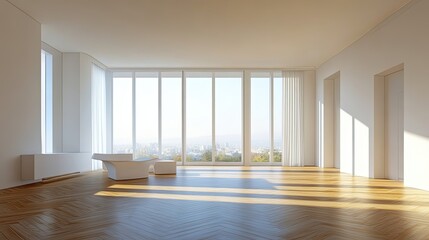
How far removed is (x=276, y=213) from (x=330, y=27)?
4.91 metres

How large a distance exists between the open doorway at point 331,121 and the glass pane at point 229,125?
2.71 metres

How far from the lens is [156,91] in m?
11.7

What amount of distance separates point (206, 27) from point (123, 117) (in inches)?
217

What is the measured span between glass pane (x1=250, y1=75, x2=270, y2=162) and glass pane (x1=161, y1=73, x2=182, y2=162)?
2423 mm

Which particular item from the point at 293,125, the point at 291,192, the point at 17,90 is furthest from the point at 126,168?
the point at 293,125

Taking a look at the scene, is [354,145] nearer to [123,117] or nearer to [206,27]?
[206,27]

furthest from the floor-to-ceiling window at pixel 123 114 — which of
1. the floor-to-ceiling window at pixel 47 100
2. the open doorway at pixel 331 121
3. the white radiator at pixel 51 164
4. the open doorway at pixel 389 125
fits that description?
the open doorway at pixel 389 125

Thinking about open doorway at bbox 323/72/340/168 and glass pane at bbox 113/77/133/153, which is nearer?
open doorway at bbox 323/72/340/168

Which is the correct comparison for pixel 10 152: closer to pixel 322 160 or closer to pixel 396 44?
pixel 396 44

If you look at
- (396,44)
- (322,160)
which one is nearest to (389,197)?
(396,44)

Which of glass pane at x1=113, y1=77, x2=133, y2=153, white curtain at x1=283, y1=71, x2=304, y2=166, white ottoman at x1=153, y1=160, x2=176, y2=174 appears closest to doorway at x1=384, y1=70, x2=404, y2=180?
white curtain at x1=283, y1=71, x2=304, y2=166

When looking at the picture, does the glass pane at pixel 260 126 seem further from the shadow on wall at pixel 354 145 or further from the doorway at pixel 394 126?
the doorway at pixel 394 126

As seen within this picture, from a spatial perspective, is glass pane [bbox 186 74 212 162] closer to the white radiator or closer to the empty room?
the empty room

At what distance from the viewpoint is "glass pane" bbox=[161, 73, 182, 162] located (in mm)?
11609
